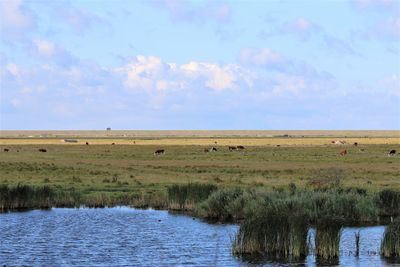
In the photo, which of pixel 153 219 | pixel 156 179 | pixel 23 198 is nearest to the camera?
pixel 153 219

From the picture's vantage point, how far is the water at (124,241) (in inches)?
864

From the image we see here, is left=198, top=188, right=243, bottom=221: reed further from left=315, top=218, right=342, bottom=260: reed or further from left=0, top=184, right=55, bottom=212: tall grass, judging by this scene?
left=315, top=218, right=342, bottom=260: reed

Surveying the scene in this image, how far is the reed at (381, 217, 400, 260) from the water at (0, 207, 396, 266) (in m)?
0.42

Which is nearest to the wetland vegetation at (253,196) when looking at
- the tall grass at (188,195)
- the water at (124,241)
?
the tall grass at (188,195)

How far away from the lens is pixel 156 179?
5025 cm

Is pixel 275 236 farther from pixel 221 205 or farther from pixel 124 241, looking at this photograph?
pixel 221 205

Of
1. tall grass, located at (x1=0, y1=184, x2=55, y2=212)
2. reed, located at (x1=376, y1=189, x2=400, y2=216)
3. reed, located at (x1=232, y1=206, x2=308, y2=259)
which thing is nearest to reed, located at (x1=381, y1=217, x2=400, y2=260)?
reed, located at (x1=232, y1=206, x2=308, y2=259)

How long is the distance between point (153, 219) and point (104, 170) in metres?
28.6

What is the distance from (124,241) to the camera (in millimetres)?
25594

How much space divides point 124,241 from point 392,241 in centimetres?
954

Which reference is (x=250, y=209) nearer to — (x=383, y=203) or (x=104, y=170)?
(x=383, y=203)

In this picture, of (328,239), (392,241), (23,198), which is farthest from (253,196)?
(23,198)

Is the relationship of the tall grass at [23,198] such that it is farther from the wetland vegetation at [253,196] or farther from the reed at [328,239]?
the reed at [328,239]

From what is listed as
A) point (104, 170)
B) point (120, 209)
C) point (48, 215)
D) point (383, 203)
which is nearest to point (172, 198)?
point (120, 209)
